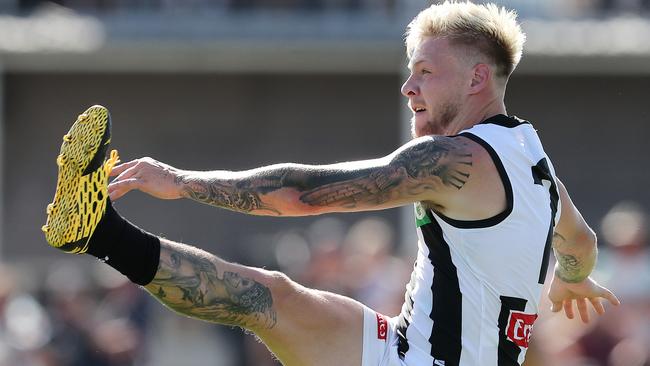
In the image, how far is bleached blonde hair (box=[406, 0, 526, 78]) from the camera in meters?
5.05

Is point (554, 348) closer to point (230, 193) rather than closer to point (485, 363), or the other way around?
point (485, 363)

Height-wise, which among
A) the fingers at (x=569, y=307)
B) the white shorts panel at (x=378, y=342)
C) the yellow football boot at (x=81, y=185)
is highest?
the yellow football boot at (x=81, y=185)

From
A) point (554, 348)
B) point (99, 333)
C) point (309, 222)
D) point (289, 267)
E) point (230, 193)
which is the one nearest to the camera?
point (230, 193)

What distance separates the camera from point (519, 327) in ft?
16.6

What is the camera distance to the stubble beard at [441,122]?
199 inches

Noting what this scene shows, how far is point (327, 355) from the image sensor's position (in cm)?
511

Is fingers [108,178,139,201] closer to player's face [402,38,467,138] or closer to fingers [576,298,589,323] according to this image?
player's face [402,38,467,138]

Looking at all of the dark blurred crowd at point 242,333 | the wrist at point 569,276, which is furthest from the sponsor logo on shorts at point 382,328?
the dark blurred crowd at point 242,333

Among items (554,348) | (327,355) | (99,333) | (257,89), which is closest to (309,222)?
(257,89)

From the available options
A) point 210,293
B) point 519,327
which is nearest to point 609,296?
point 519,327

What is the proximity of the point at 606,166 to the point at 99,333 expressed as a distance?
25.2 feet

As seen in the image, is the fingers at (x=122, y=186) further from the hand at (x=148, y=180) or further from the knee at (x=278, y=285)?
the knee at (x=278, y=285)

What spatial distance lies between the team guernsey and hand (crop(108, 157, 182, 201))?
3.18ft

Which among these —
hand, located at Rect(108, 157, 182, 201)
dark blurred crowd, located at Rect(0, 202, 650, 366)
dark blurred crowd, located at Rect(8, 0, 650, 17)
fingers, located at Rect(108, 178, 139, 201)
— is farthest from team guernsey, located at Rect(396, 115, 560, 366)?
dark blurred crowd, located at Rect(8, 0, 650, 17)
